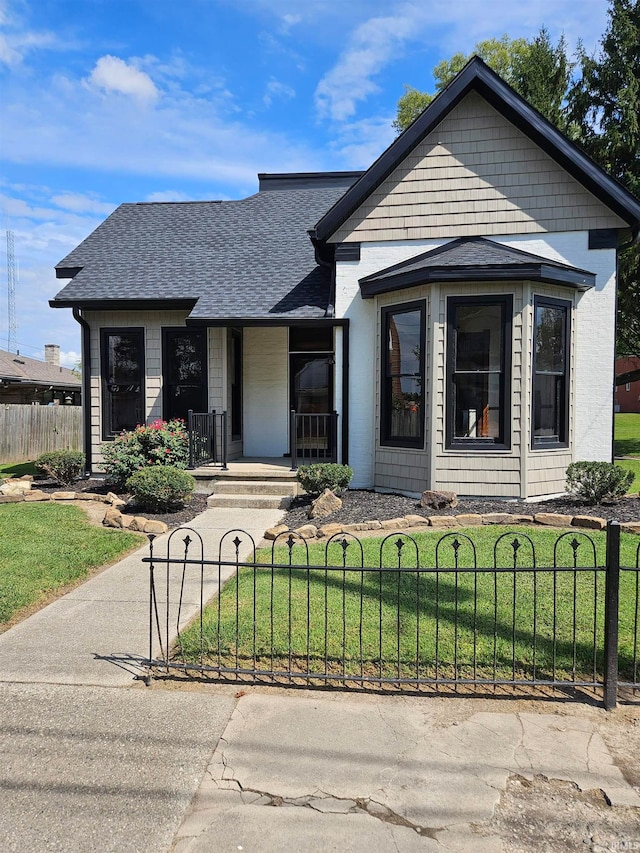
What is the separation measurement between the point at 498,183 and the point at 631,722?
835 cm

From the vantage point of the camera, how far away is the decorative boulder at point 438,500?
7.86m

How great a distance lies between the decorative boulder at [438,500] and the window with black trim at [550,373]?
5.44ft

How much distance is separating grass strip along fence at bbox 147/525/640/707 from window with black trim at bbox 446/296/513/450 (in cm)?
313

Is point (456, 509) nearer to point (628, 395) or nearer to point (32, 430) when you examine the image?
point (32, 430)

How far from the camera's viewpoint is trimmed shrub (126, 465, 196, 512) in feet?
26.9

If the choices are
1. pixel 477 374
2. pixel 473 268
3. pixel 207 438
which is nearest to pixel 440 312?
pixel 473 268

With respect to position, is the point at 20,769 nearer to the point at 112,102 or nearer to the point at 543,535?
the point at 543,535

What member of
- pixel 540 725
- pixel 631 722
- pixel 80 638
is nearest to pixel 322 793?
pixel 540 725

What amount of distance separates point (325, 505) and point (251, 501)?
1.52 m

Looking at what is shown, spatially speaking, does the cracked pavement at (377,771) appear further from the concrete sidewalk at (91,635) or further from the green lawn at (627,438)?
the green lawn at (627,438)

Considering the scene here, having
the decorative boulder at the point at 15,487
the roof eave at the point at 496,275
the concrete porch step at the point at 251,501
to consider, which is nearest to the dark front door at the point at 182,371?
the concrete porch step at the point at 251,501

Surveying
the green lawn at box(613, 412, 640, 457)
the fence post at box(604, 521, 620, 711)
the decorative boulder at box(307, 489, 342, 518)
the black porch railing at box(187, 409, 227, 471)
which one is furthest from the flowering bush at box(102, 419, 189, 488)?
the green lawn at box(613, 412, 640, 457)

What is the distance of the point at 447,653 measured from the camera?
12.4ft

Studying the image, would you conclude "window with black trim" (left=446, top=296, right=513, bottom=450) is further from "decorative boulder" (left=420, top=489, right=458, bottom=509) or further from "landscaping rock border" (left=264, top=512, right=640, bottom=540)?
"landscaping rock border" (left=264, top=512, right=640, bottom=540)
